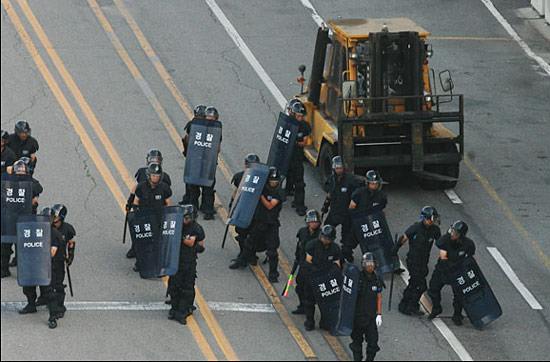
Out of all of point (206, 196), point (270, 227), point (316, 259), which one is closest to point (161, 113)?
point (206, 196)

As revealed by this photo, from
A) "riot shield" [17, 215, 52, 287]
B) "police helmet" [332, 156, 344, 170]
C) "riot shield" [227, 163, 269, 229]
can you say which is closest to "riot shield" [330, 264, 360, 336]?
"riot shield" [227, 163, 269, 229]

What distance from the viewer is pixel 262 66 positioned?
26.2 meters

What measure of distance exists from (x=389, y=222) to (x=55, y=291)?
6.18 meters

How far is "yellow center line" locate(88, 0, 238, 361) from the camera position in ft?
53.5

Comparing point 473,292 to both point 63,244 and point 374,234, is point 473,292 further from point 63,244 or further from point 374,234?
point 63,244

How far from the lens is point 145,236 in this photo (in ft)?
58.7

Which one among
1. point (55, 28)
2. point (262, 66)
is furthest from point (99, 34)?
point (262, 66)

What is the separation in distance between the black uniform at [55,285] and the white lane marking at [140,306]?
41 centimetres

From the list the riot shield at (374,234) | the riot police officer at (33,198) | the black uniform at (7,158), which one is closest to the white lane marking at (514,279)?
the riot shield at (374,234)

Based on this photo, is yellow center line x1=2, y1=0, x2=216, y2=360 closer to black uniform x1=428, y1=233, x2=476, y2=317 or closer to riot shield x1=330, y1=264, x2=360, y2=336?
riot shield x1=330, y1=264, x2=360, y2=336

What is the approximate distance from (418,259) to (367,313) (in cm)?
190

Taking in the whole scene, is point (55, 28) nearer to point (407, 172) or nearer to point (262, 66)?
point (262, 66)

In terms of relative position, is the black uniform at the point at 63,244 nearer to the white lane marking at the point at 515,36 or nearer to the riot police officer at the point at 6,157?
the riot police officer at the point at 6,157

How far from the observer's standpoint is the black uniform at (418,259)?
1728 centimetres
